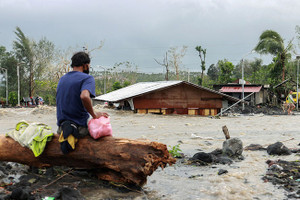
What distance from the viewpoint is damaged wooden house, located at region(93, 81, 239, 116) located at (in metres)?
20.9

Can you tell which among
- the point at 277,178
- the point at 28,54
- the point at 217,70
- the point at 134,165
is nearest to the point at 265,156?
the point at 277,178

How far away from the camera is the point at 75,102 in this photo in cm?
507

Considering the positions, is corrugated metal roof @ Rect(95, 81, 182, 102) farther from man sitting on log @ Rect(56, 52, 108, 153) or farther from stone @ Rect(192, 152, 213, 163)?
man sitting on log @ Rect(56, 52, 108, 153)

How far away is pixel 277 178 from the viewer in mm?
6027

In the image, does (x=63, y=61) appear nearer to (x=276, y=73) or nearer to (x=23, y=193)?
(x=276, y=73)

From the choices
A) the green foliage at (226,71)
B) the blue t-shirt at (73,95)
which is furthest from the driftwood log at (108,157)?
the green foliage at (226,71)

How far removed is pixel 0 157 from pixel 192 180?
353 centimetres

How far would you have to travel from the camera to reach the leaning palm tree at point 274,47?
4125 centimetres

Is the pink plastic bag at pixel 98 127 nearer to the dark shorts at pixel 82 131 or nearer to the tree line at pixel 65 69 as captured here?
the dark shorts at pixel 82 131

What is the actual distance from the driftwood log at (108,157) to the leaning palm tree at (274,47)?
1558 inches

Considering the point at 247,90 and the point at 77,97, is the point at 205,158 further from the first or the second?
the point at 247,90

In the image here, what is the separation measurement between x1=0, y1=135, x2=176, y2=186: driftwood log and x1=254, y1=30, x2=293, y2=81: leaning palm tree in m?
39.6

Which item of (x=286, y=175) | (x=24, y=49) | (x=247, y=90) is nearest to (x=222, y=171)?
(x=286, y=175)

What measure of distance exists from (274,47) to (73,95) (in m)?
40.5
